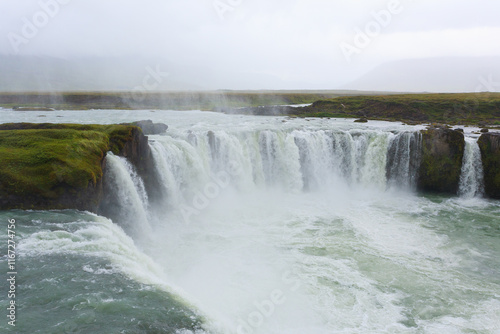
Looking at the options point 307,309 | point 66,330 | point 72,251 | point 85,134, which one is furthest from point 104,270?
point 85,134

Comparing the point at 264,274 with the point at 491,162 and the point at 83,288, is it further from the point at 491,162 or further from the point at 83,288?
the point at 491,162

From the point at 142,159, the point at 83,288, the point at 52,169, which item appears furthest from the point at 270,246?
the point at 52,169

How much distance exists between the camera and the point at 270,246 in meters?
16.2

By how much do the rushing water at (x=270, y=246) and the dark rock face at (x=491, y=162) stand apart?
605 mm

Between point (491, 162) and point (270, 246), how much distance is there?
1957cm

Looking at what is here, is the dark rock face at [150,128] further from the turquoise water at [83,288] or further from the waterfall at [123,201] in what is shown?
the turquoise water at [83,288]

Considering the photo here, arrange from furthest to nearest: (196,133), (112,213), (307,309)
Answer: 1. (196,133)
2. (112,213)
3. (307,309)

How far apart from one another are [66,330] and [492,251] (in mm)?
17675

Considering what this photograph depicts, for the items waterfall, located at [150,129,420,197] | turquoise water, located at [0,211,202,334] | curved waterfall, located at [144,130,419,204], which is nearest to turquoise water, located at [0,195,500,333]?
turquoise water, located at [0,211,202,334]

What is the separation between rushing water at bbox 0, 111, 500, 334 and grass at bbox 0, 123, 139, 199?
110cm

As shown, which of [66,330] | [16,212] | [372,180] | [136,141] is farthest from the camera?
[372,180]

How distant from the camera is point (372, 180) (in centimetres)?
2755

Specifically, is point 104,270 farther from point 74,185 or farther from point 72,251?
point 74,185

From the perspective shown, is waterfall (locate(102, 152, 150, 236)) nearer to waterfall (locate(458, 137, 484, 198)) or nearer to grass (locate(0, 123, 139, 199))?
grass (locate(0, 123, 139, 199))
